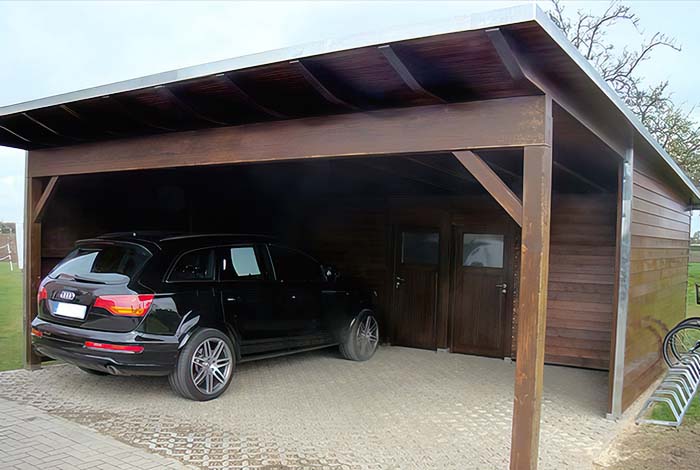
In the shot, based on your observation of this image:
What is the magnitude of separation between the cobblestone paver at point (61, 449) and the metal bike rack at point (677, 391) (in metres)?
Result: 4.25

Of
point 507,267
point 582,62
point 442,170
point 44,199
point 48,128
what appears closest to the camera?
point 582,62

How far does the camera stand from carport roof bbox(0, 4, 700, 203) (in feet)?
9.25

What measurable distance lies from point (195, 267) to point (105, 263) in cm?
77

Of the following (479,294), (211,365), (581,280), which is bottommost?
(211,365)

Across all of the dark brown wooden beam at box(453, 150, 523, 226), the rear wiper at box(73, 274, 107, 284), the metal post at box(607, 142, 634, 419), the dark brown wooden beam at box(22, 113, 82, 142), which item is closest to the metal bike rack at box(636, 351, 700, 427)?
the metal post at box(607, 142, 634, 419)

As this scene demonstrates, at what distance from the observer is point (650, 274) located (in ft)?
20.3

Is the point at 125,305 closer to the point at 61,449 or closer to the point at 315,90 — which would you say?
the point at 61,449

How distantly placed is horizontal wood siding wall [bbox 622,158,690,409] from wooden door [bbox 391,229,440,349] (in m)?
2.64

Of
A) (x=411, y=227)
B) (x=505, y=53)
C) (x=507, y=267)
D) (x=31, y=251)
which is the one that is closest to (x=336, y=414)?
(x=505, y=53)

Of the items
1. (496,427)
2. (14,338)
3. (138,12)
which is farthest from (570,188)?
(138,12)

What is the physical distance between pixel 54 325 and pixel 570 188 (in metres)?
5.96

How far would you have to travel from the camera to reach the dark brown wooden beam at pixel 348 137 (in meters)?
3.30

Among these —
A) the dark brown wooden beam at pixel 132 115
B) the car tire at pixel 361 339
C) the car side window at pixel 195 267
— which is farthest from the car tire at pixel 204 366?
the car tire at pixel 361 339

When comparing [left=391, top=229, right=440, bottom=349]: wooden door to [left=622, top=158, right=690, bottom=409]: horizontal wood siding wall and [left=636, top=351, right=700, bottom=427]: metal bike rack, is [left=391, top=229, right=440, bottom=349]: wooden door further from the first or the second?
[left=636, top=351, right=700, bottom=427]: metal bike rack
